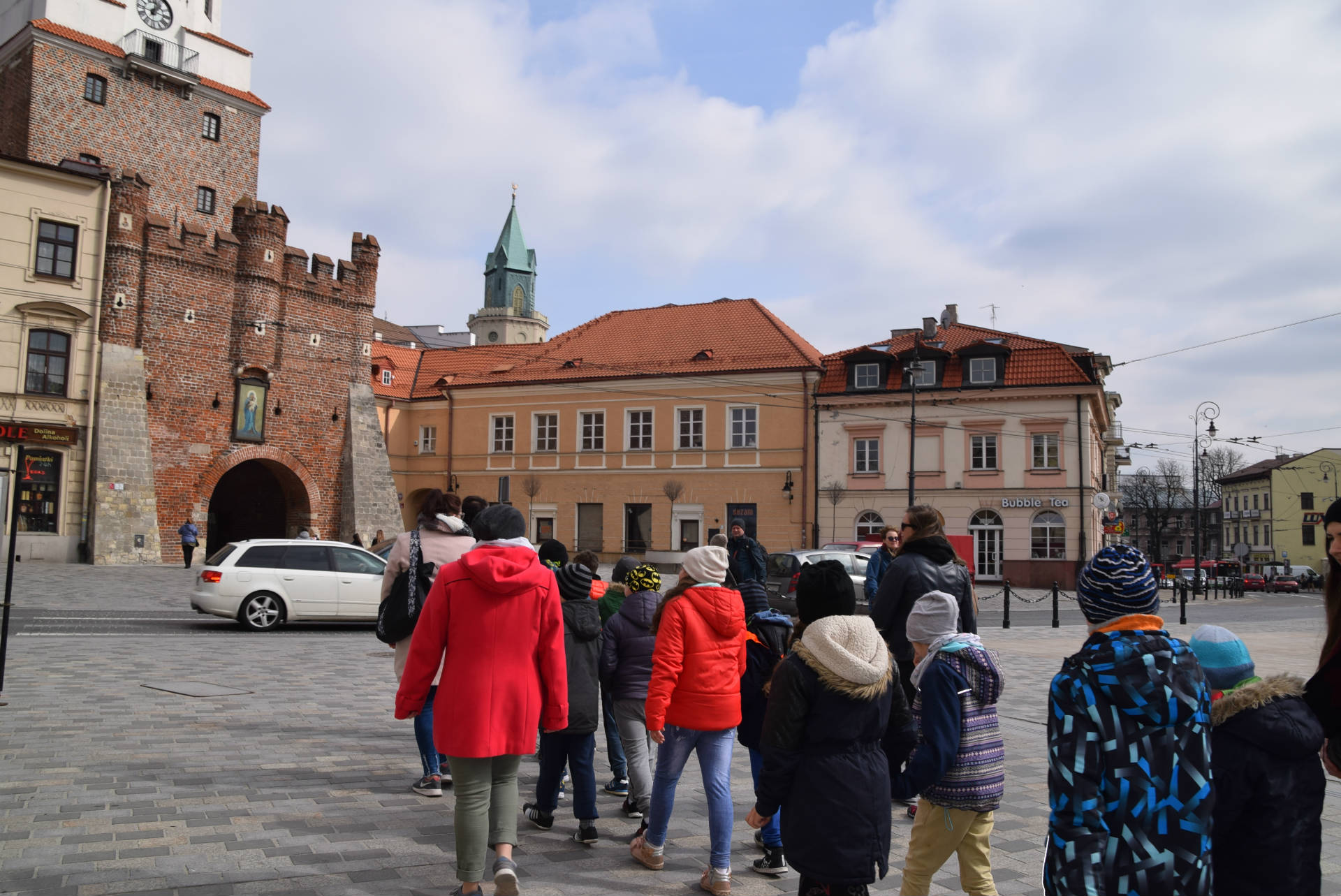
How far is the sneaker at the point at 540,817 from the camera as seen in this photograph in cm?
561

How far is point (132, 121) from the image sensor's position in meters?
37.2

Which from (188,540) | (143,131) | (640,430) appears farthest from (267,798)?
(143,131)

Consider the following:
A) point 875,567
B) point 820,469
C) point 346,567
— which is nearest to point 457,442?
point 820,469

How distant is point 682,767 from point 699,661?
0.55 metres

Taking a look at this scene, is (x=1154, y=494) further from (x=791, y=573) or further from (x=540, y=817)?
(x=540, y=817)

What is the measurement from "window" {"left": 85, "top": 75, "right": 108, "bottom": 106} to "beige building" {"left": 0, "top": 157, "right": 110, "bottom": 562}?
776cm

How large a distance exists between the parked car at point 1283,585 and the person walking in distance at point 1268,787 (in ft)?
190

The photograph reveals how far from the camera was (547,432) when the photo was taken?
4288cm

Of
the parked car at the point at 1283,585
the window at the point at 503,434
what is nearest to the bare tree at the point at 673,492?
the window at the point at 503,434

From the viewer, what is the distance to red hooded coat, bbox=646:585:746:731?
15.9ft

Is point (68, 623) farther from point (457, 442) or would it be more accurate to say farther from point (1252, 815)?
point (457, 442)

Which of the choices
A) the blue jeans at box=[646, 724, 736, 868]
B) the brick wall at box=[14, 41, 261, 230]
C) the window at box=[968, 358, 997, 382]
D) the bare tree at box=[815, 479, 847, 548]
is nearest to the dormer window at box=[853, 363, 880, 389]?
the window at box=[968, 358, 997, 382]

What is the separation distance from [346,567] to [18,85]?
30.6 meters

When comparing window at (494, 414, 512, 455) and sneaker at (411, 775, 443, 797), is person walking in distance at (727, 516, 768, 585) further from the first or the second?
window at (494, 414, 512, 455)
